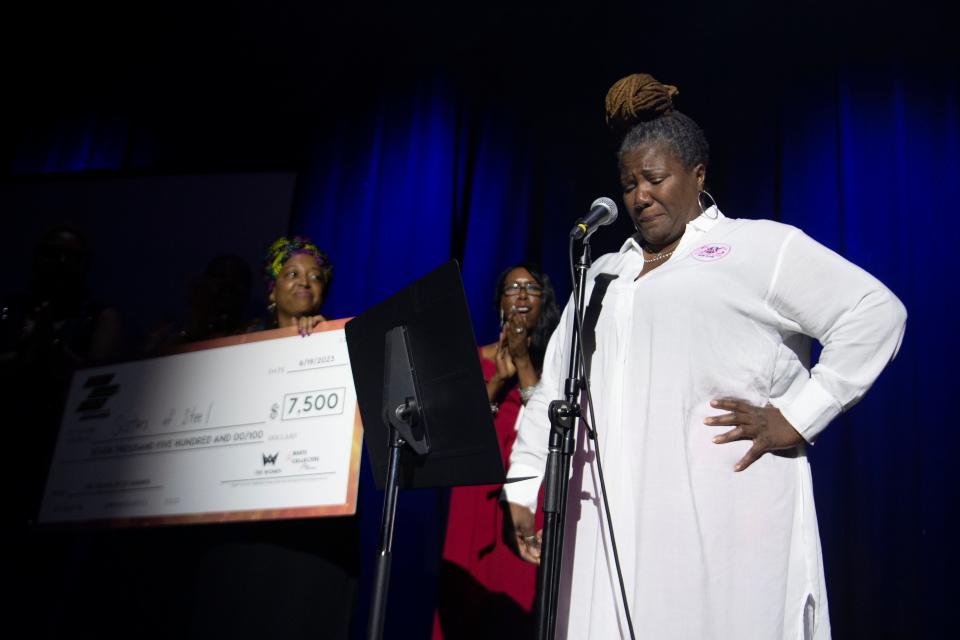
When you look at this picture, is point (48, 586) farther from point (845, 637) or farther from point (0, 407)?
point (845, 637)

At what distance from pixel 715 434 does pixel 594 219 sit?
0.62 m

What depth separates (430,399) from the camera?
184 centimetres

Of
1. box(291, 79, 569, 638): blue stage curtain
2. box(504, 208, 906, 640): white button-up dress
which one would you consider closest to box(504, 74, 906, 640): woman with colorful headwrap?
box(504, 208, 906, 640): white button-up dress

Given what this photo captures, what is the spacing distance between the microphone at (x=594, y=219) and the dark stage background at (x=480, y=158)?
1.53m

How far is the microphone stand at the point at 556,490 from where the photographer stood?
1.66 metres

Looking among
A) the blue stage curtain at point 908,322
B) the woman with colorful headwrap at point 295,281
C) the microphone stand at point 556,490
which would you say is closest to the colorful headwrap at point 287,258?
the woman with colorful headwrap at point 295,281

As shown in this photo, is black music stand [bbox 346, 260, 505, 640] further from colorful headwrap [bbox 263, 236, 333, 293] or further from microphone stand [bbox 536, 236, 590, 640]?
colorful headwrap [bbox 263, 236, 333, 293]

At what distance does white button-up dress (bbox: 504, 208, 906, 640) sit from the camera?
70.1 inches

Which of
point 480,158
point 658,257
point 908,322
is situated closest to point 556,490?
point 658,257

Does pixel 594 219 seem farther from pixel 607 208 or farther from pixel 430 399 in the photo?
pixel 430 399

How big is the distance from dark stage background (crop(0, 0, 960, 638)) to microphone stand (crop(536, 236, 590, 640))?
1.25 metres

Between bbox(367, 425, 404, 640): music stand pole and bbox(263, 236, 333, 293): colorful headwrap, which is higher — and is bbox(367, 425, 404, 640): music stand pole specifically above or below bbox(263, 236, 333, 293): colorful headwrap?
below

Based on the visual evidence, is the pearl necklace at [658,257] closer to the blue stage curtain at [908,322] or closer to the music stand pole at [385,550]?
the music stand pole at [385,550]

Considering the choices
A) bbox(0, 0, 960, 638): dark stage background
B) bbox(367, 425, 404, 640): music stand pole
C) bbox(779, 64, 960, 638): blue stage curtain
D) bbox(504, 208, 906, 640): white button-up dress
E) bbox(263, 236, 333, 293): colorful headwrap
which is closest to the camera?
bbox(367, 425, 404, 640): music stand pole
